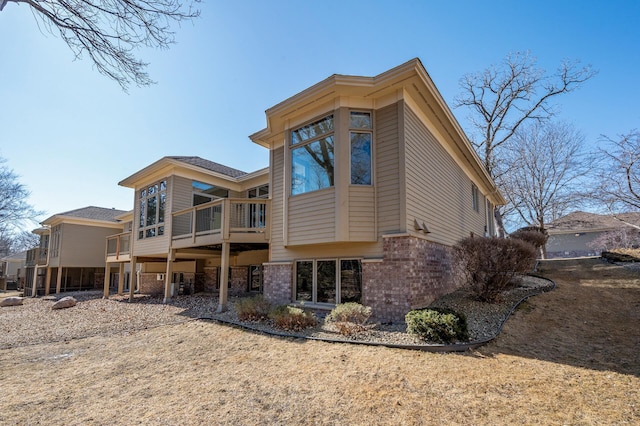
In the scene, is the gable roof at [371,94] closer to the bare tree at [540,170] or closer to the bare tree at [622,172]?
the bare tree at [622,172]

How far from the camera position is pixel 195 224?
11430mm

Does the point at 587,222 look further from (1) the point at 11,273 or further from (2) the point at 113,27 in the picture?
(1) the point at 11,273

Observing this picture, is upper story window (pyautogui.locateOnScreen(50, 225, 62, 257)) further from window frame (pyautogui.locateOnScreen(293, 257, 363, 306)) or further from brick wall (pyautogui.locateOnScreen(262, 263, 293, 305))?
window frame (pyautogui.locateOnScreen(293, 257, 363, 306))

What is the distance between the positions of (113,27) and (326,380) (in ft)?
20.2

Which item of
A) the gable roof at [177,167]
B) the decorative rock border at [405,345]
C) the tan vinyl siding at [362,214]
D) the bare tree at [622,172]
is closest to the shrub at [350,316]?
the decorative rock border at [405,345]

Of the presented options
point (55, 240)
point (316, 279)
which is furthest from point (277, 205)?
point (55, 240)

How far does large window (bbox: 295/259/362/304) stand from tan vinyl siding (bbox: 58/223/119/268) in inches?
790

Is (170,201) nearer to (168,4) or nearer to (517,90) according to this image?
(168,4)

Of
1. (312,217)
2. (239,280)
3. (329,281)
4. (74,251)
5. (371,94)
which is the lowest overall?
(239,280)

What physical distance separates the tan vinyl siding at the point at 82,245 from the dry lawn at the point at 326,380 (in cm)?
1758

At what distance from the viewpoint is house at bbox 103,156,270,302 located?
11.5m

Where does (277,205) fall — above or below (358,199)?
above

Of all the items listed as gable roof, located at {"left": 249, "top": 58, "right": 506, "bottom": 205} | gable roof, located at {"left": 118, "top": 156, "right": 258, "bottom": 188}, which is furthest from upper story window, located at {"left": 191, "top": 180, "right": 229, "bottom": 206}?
gable roof, located at {"left": 249, "top": 58, "right": 506, "bottom": 205}

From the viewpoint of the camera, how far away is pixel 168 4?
212 inches
